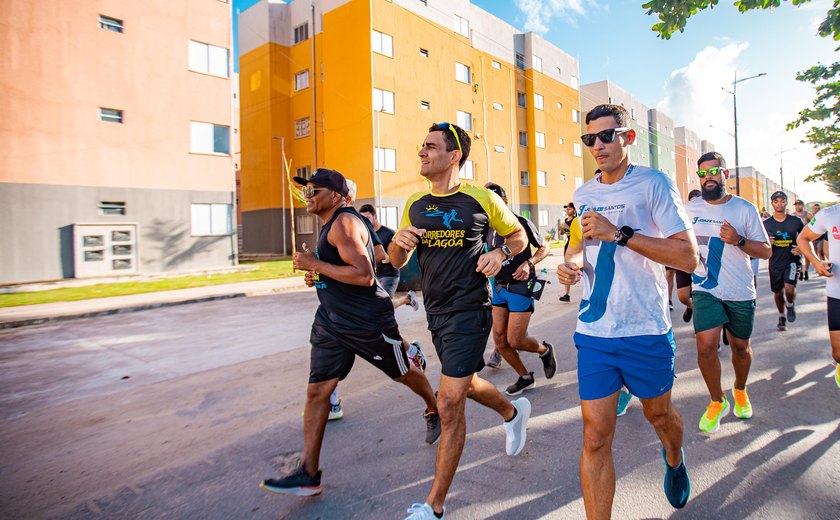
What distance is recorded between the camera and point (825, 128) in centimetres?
2050

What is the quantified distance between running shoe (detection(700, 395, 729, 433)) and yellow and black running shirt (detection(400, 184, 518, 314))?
7.33 feet

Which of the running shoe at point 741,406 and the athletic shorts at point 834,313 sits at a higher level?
the athletic shorts at point 834,313

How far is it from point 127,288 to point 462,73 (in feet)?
76.5

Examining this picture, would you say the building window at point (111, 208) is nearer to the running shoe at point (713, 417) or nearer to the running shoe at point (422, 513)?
the running shoe at point (422, 513)

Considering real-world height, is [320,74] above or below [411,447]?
above

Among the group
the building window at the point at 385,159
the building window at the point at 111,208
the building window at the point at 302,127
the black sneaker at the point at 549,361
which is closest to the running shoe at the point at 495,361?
the black sneaker at the point at 549,361

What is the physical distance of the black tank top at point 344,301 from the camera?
329 centimetres

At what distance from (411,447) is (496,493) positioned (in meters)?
0.88

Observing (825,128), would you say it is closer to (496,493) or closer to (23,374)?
(496,493)

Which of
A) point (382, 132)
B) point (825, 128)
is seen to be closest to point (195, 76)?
point (382, 132)

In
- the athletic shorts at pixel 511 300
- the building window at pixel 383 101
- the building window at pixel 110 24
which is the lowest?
the athletic shorts at pixel 511 300

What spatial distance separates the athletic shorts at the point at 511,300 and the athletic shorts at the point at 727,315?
153 cm

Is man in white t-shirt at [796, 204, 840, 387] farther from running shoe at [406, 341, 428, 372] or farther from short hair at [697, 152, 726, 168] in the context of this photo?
running shoe at [406, 341, 428, 372]

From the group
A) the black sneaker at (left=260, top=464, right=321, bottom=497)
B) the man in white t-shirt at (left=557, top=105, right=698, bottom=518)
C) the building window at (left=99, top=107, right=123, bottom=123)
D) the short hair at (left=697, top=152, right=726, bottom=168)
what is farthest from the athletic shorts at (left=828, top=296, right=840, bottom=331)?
the building window at (left=99, top=107, right=123, bottom=123)
